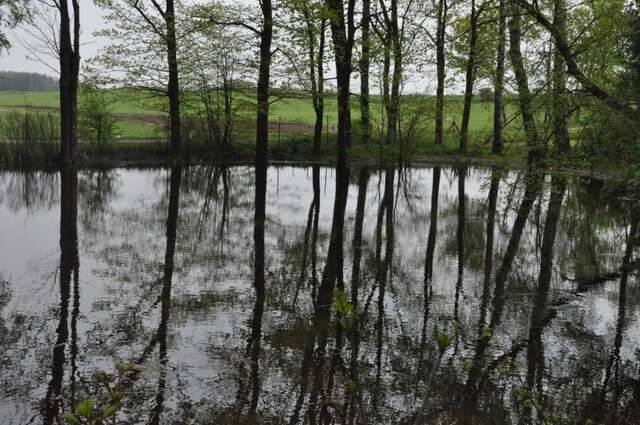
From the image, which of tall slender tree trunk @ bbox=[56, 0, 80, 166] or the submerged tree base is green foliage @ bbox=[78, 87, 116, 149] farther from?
tall slender tree trunk @ bbox=[56, 0, 80, 166]

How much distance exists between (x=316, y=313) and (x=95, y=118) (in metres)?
22.8

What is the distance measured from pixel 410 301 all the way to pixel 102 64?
23125 millimetres

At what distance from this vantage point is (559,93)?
29.8 ft

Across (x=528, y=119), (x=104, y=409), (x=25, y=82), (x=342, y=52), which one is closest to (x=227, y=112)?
(x=342, y=52)

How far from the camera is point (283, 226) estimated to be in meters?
13.6

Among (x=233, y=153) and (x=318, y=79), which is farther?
(x=233, y=153)

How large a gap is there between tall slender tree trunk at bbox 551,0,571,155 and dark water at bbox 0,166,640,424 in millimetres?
1310

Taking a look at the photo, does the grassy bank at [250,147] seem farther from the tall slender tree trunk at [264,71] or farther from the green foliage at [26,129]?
the tall slender tree trunk at [264,71]

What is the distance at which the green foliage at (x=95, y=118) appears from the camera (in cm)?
2709

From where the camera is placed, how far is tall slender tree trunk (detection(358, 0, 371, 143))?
67.8 feet

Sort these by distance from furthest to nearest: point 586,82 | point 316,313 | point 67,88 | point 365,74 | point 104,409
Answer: point 365,74 < point 67,88 < point 586,82 < point 316,313 < point 104,409

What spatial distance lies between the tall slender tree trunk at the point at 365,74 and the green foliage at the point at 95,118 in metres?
11.8

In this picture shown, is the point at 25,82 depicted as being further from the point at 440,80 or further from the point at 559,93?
the point at 559,93

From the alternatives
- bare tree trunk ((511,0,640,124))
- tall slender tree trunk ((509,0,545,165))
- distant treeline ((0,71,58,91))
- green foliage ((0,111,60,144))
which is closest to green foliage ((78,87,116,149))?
green foliage ((0,111,60,144))
